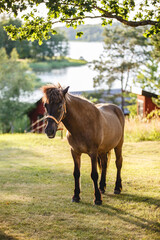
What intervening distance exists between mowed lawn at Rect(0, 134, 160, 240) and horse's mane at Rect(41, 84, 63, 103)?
199cm

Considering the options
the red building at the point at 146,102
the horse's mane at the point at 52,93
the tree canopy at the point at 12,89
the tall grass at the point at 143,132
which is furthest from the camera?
the tree canopy at the point at 12,89

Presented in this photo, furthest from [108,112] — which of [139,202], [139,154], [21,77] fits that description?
[21,77]

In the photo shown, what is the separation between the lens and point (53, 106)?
555 cm

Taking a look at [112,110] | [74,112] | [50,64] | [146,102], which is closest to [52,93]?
[74,112]

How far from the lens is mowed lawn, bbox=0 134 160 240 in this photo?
505 centimetres

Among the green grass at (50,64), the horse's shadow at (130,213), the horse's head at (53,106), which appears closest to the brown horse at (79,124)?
the horse's head at (53,106)

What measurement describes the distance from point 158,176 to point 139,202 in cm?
265

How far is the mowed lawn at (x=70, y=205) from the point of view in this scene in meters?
5.05

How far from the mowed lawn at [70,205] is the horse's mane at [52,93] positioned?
1989 mm

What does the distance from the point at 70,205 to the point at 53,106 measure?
6.60 ft

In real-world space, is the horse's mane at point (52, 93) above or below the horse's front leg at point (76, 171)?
above

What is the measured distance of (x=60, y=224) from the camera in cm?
531

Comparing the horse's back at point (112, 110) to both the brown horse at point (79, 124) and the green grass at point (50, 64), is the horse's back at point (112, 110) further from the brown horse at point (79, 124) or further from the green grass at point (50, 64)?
the green grass at point (50, 64)

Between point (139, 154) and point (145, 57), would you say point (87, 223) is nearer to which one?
point (139, 154)
